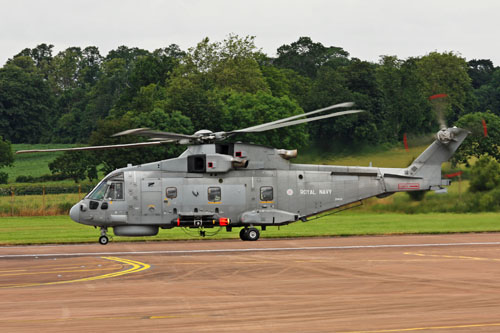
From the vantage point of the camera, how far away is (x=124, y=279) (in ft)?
71.7

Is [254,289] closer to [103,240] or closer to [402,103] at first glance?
[103,240]

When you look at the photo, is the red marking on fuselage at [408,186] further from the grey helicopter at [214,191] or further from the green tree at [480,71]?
the green tree at [480,71]

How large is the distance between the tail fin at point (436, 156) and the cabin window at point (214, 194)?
909 cm

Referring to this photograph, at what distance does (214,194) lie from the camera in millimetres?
32562

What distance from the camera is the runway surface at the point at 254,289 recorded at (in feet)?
49.4


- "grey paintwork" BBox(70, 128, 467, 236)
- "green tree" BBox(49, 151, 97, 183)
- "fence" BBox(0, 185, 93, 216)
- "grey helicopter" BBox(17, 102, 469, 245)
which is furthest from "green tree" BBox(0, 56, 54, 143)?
"grey paintwork" BBox(70, 128, 467, 236)

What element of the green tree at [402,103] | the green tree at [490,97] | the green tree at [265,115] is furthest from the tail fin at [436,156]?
the green tree at [490,97]

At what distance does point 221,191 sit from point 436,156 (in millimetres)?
10358

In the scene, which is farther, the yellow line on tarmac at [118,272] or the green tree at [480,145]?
the green tree at [480,145]

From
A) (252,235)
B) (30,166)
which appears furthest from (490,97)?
(252,235)

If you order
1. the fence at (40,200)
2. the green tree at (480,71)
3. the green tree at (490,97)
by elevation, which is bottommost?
the fence at (40,200)

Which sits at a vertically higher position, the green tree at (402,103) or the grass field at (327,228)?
the green tree at (402,103)

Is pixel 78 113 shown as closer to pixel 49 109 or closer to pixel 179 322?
pixel 49 109

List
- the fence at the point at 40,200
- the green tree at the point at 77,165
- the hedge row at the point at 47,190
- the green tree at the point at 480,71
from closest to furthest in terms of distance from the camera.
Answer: the fence at the point at 40,200, the hedge row at the point at 47,190, the green tree at the point at 77,165, the green tree at the point at 480,71
